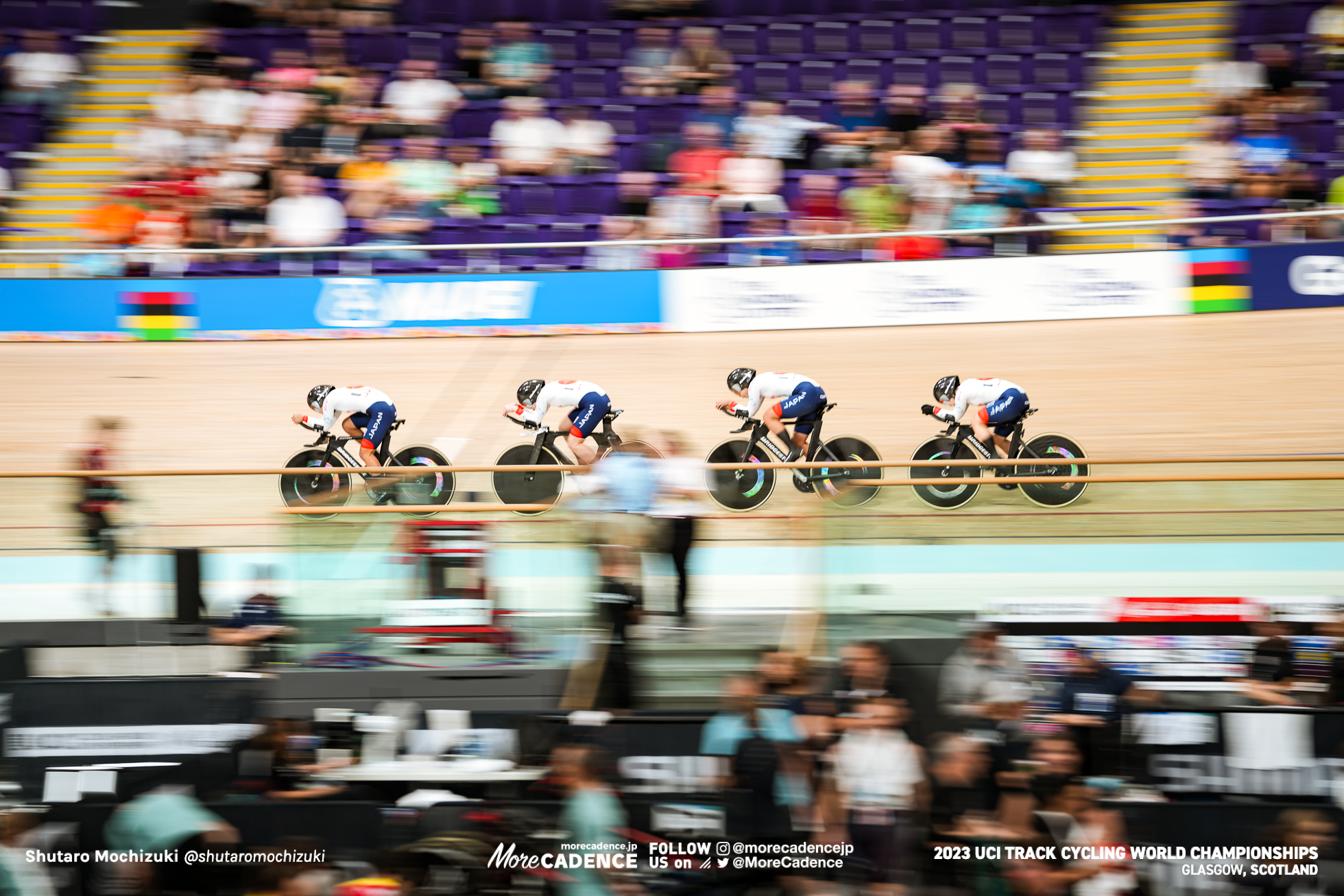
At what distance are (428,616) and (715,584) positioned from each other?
4.24ft

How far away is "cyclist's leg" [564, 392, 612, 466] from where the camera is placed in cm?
926

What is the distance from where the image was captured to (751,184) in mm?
11492

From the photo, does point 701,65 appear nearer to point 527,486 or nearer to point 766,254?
point 766,254

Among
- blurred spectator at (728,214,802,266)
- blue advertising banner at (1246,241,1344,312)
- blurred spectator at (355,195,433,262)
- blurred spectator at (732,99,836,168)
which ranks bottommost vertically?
blue advertising banner at (1246,241,1344,312)

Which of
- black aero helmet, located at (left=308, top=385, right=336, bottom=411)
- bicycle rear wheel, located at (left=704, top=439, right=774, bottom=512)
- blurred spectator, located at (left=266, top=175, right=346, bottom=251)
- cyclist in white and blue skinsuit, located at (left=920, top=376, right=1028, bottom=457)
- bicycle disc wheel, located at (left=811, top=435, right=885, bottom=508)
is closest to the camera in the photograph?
bicycle disc wheel, located at (left=811, top=435, right=885, bottom=508)

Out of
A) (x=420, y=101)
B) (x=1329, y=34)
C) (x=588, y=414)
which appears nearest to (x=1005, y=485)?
(x=588, y=414)

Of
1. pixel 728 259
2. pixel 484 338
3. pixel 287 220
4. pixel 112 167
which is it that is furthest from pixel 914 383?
pixel 112 167

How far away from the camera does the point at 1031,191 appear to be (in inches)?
442

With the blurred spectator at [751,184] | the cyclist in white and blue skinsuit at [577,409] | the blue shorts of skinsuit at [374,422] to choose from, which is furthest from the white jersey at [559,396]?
the blurred spectator at [751,184]

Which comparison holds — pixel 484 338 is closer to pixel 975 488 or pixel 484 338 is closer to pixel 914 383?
pixel 914 383

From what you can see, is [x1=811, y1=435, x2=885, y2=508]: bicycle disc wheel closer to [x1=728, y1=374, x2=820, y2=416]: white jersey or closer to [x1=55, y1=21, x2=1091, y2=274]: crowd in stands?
[x1=728, y1=374, x2=820, y2=416]: white jersey

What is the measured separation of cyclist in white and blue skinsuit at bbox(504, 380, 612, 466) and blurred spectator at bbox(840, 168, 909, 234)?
3.06 meters

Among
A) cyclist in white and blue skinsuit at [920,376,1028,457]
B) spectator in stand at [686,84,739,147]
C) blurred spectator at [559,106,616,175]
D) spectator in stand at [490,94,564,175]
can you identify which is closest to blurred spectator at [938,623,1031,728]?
cyclist in white and blue skinsuit at [920,376,1028,457]

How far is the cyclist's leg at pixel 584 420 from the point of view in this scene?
9.26m
